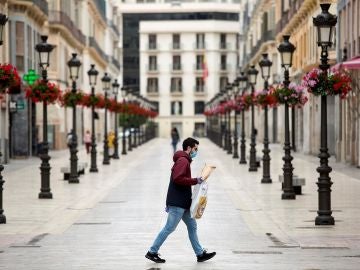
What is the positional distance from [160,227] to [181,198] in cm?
582

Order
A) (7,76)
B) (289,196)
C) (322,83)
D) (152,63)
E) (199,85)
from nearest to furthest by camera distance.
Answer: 1. (322,83)
2. (7,76)
3. (289,196)
4. (199,85)
5. (152,63)

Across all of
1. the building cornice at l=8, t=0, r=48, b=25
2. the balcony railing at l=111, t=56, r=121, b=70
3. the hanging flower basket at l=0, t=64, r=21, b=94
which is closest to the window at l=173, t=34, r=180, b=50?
the balcony railing at l=111, t=56, r=121, b=70

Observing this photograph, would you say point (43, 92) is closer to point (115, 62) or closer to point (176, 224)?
point (176, 224)

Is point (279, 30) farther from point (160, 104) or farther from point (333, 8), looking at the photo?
point (160, 104)

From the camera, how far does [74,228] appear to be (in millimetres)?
20641

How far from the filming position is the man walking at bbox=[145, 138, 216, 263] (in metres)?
14.9

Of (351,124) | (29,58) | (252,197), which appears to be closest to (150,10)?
(29,58)

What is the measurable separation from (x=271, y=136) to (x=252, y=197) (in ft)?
212

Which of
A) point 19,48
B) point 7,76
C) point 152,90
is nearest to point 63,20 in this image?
point 19,48

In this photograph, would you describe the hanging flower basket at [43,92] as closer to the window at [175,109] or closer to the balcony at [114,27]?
the balcony at [114,27]

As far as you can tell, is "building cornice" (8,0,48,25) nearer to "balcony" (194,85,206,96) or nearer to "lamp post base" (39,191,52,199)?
"lamp post base" (39,191,52,199)

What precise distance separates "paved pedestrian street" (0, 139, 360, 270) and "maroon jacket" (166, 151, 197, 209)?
886 millimetres

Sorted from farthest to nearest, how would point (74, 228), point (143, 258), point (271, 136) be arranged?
point (271, 136) → point (74, 228) → point (143, 258)

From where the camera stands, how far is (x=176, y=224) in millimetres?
15086
